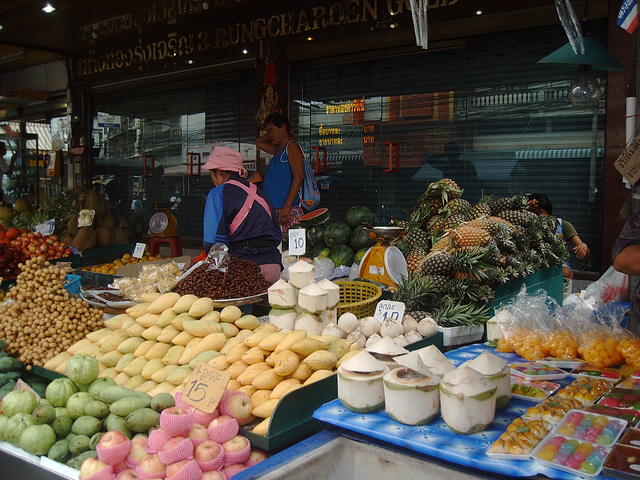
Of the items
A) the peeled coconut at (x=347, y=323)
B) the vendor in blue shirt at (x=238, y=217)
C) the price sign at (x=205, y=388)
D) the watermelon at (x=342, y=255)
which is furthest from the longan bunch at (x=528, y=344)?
the watermelon at (x=342, y=255)

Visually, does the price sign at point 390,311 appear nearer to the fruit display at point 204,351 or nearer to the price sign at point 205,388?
the fruit display at point 204,351

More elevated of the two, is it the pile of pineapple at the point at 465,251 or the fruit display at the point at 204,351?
the pile of pineapple at the point at 465,251

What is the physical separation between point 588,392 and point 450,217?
6.80 feet

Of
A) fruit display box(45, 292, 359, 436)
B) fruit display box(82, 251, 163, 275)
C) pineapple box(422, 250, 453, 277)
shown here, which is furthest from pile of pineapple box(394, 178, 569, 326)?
fruit display box(82, 251, 163, 275)

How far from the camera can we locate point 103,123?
33.7 ft

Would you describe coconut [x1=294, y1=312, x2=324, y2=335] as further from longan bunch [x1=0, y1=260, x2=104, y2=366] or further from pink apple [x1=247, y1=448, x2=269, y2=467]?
longan bunch [x1=0, y1=260, x2=104, y2=366]

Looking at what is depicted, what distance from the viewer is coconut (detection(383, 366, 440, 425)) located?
1.70 meters

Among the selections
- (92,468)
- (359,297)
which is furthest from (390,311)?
(92,468)

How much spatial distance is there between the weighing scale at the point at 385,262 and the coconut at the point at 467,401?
1.78 meters

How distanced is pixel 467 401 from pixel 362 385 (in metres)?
0.34

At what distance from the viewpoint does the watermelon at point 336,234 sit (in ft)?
17.5

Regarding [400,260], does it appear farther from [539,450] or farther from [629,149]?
[539,450]

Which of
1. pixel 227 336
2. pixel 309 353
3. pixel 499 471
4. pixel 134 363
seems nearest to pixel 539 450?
pixel 499 471

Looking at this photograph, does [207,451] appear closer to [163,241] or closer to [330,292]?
[330,292]
